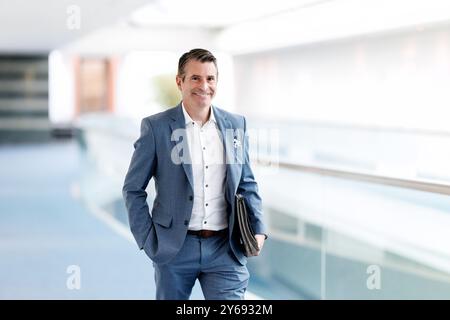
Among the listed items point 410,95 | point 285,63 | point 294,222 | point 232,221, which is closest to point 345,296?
point 294,222

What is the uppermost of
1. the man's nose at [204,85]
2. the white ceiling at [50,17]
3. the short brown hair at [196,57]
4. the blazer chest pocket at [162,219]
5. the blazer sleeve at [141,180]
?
the white ceiling at [50,17]

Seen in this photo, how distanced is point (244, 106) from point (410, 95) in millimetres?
10991

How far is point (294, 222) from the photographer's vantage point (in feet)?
21.9

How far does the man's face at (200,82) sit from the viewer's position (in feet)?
10.4

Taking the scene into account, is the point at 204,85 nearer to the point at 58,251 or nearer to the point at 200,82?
the point at 200,82

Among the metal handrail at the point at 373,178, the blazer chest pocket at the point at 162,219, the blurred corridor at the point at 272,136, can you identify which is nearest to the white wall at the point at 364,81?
the blurred corridor at the point at 272,136

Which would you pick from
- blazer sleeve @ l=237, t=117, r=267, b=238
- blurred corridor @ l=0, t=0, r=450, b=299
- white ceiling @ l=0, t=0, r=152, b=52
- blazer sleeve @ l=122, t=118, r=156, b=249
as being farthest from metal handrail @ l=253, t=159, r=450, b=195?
white ceiling @ l=0, t=0, r=152, b=52

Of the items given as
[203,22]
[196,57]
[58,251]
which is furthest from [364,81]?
[196,57]

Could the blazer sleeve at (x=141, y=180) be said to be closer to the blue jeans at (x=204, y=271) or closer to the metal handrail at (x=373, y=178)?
the blue jeans at (x=204, y=271)

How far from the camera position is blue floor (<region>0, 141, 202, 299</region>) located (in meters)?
6.60

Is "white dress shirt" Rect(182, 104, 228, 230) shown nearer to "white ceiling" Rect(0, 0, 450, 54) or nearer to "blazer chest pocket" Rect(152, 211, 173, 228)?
"blazer chest pocket" Rect(152, 211, 173, 228)

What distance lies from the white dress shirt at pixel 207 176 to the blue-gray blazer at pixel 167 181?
0.11 ft

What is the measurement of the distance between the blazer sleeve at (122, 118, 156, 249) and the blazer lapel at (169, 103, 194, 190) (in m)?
0.09

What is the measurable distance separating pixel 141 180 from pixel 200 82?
45 cm
